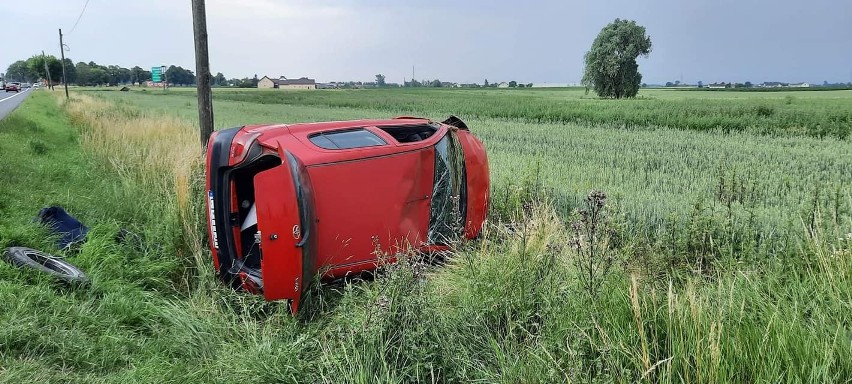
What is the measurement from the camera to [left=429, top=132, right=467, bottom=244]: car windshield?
442 centimetres

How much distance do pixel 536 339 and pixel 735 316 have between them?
0.99m

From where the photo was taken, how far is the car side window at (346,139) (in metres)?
4.05

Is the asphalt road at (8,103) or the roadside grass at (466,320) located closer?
the roadside grass at (466,320)

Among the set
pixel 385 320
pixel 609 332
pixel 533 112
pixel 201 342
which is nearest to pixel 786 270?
pixel 609 332

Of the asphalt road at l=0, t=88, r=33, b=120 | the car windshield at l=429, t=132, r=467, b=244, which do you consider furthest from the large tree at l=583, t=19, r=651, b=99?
the car windshield at l=429, t=132, r=467, b=244

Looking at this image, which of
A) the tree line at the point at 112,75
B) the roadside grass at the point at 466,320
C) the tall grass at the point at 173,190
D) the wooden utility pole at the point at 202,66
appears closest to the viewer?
the roadside grass at the point at 466,320

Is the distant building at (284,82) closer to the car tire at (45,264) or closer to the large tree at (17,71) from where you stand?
the large tree at (17,71)

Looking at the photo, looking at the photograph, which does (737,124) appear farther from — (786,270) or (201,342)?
(201,342)

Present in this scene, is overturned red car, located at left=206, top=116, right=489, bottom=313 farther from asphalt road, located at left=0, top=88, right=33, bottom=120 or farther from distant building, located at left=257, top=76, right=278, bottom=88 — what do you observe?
distant building, located at left=257, top=76, right=278, bottom=88

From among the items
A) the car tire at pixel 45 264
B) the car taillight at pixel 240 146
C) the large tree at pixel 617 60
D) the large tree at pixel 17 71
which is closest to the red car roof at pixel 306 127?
the car taillight at pixel 240 146

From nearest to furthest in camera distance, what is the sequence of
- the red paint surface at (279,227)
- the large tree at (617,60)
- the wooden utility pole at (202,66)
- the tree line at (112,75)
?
the red paint surface at (279,227), the wooden utility pole at (202,66), the large tree at (617,60), the tree line at (112,75)

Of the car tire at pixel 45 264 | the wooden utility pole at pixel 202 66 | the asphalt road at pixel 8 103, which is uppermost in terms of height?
the wooden utility pole at pixel 202 66

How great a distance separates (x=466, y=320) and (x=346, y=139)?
180 centimetres

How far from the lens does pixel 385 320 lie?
289cm
